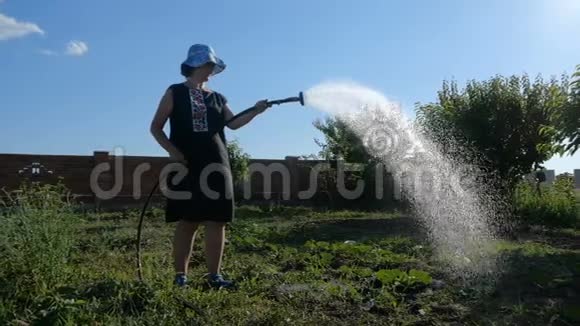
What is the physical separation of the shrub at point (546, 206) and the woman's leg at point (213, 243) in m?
8.49

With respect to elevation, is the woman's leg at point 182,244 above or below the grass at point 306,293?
above

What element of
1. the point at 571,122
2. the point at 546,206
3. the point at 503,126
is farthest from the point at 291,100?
the point at 546,206

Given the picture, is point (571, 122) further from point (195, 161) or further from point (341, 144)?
point (341, 144)

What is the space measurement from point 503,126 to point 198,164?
7.25 m

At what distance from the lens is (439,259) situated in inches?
189

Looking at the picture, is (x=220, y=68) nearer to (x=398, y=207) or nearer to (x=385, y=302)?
(x=385, y=302)

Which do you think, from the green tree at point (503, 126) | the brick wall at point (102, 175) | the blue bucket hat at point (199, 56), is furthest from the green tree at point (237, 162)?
the blue bucket hat at point (199, 56)

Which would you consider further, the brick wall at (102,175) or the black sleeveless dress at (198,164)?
the brick wall at (102,175)

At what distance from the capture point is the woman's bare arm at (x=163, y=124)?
3.53m

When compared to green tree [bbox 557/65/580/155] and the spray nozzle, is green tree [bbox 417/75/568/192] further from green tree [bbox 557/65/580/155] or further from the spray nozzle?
the spray nozzle

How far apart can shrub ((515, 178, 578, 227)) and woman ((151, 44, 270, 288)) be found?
8.52m

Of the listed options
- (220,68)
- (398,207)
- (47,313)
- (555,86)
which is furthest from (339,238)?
(398,207)

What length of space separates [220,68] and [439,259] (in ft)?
7.54

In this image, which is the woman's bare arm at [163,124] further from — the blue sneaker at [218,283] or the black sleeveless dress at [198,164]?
the blue sneaker at [218,283]
